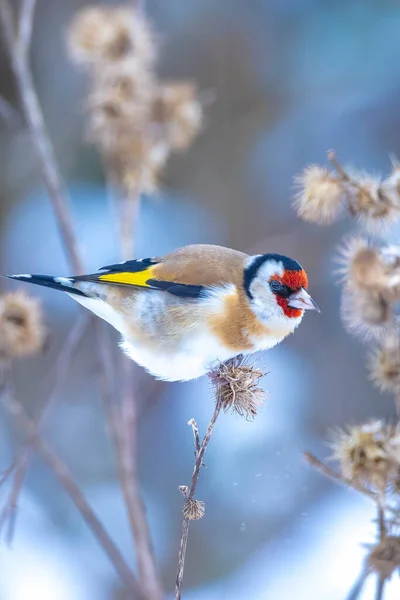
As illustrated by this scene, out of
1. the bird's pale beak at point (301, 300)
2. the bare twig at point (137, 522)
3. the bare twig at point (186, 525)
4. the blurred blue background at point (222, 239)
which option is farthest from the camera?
the blurred blue background at point (222, 239)

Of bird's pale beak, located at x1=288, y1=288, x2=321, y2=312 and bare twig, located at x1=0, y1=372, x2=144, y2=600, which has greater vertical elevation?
bird's pale beak, located at x1=288, y1=288, x2=321, y2=312

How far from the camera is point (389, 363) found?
1.12m

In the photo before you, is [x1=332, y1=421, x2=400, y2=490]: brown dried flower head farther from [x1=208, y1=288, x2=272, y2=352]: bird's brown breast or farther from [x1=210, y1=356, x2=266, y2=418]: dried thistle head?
[x1=208, y1=288, x2=272, y2=352]: bird's brown breast

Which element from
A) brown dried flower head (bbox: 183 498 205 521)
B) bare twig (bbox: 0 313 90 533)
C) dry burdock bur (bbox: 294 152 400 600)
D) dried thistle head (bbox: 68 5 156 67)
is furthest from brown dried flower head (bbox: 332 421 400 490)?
dried thistle head (bbox: 68 5 156 67)

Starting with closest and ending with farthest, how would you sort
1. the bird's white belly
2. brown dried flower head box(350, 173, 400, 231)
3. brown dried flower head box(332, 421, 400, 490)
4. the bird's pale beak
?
brown dried flower head box(332, 421, 400, 490)
brown dried flower head box(350, 173, 400, 231)
the bird's pale beak
the bird's white belly

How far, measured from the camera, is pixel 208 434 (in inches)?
41.4

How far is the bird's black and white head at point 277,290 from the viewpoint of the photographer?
1513mm

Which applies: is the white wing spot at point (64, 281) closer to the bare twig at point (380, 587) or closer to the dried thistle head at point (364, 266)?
the dried thistle head at point (364, 266)

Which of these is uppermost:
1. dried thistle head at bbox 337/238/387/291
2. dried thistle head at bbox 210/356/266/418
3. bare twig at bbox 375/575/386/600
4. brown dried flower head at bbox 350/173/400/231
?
brown dried flower head at bbox 350/173/400/231

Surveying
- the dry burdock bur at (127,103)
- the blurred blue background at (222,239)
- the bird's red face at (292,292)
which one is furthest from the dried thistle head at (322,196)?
the blurred blue background at (222,239)

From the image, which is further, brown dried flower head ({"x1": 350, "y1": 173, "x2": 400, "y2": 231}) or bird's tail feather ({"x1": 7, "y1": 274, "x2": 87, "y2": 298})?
bird's tail feather ({"x1": 7, "y1": 274, "x2": 87, "y2": 298})

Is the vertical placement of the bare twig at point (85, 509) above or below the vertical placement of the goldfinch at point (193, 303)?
below

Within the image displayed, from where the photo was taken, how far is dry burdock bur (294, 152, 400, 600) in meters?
1.04

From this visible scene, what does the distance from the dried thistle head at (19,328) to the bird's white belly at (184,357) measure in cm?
27
